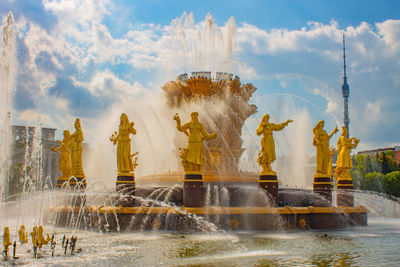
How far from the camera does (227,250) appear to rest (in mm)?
10930

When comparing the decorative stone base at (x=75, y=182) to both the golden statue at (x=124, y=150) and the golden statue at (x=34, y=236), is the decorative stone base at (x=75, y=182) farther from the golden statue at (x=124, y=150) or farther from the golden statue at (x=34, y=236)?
the golden statue at (x=34, y=236)

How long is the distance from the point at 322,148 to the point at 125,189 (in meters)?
8.59

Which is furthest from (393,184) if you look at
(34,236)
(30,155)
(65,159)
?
(34,236)

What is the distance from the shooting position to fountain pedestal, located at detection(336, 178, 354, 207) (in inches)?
750

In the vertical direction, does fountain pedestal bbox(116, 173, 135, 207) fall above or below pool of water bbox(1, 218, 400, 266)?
above

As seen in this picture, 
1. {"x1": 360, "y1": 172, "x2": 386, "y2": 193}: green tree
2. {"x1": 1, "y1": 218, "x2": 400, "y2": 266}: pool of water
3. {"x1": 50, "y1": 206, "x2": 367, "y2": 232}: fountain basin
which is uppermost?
{"x1": 360, "y1": 172, "x2": 386, "y2": 193}: green tree

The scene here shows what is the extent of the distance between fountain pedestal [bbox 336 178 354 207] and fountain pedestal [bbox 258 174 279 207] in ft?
14.9

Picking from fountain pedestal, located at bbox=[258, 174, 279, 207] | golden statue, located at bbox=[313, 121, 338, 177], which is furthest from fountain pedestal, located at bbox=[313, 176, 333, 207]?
fountain pedestal, located at bbox=[258, 174, 279, 207]

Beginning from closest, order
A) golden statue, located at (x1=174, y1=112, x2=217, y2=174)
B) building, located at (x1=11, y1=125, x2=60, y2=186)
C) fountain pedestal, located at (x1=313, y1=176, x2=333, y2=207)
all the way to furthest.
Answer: golden statue, located at (x1=174, y1=112, x2=217, y2=174) < fountain pedestal, located at (x1=313, y1=176, x2=333, y2=207) < building, located at (x1=11, y1=125, x2=60, y2=186)

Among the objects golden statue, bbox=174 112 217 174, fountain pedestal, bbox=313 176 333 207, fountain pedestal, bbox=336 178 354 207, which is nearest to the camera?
golden statue, bbox=174 112 217 174

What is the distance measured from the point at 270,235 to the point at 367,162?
4500 cm

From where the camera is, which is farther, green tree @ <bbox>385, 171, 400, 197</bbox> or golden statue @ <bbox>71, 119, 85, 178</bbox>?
green tree @ <bbox>385, 171, 400, 197</bbox>

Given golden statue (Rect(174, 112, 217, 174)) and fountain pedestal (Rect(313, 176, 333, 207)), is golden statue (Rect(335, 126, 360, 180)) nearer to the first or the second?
fountain pedestal (Rect(313, 176, 333, 207))

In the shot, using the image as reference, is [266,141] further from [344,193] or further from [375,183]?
[375,183]
